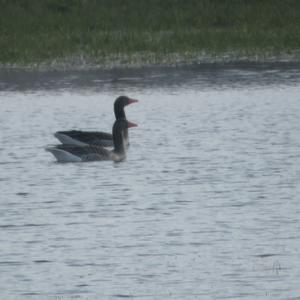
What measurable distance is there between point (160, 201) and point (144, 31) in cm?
2462

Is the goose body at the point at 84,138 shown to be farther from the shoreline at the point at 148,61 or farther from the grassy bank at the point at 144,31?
the grassy bank at the point at 144,31

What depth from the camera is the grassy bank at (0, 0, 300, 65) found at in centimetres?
3981

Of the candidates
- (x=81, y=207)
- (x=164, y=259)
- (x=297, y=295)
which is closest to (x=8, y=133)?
(x=81, y=207)

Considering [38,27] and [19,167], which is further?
[38,27]

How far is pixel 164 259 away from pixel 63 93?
65.1ft

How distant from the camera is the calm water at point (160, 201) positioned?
13.4 m

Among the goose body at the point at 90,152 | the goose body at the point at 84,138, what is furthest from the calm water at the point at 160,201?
the goose body at the point at 84,138

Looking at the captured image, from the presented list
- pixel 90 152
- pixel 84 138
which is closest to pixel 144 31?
pixel 84 138

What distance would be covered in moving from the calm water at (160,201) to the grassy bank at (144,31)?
6782mm

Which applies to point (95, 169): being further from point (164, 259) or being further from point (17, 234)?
point (164, 259)

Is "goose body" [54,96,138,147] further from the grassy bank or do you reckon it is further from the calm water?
the grassy bank

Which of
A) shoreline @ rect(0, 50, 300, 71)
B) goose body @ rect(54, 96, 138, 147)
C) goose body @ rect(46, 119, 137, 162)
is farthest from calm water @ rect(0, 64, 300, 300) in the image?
shoreline @ rect(0, 50, 300, 71)

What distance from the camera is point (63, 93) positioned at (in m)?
33.8

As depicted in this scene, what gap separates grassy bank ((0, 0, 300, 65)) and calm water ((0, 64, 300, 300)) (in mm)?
6782
